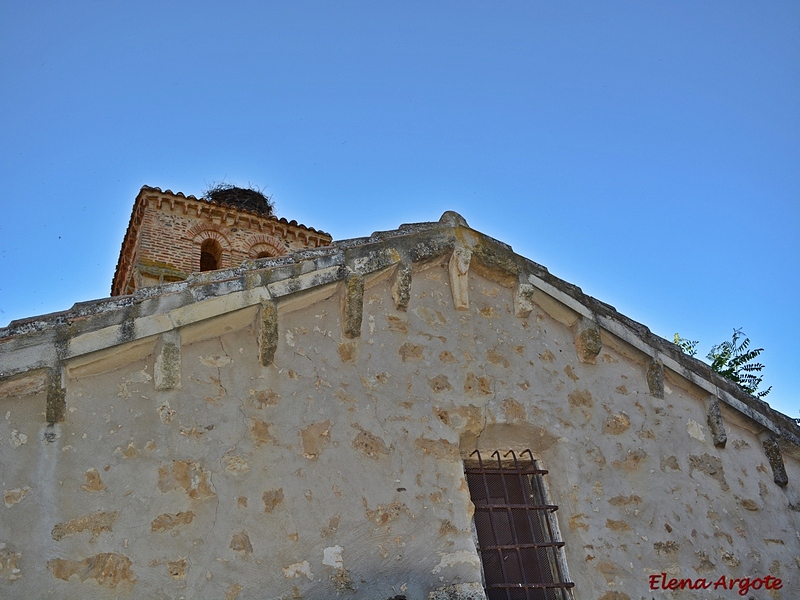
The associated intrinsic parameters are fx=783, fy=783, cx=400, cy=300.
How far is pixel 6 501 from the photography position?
14.3ft

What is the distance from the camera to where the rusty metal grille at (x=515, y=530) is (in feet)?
18.8

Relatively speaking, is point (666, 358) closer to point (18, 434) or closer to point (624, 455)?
point (624, 455)

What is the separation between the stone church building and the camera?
4.64m

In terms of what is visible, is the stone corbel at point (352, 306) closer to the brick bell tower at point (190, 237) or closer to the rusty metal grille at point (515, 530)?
the rusty metal grille at point (515, 530)

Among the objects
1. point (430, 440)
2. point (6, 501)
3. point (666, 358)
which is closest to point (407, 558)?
point (430, 440)

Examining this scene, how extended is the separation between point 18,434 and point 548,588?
12.4ft

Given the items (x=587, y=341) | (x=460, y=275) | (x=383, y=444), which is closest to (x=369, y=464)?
(x=383, y=444)

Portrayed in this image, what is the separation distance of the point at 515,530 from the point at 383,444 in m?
1.27

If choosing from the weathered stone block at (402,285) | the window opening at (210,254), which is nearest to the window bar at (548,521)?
the weathered stone block at (402,285)

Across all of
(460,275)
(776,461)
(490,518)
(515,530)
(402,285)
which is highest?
(460,275)

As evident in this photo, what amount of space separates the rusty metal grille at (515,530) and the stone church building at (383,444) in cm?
2

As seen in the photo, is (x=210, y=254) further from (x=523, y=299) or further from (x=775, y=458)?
(x=775, y=458)

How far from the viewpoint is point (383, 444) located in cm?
564

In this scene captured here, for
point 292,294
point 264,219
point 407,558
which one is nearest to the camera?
point 407,558
